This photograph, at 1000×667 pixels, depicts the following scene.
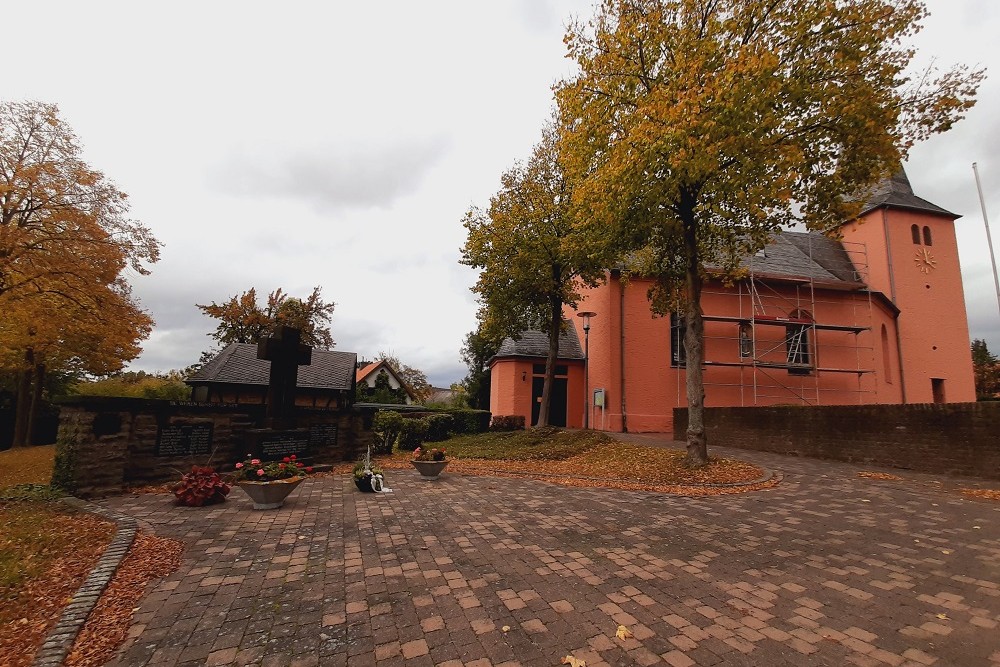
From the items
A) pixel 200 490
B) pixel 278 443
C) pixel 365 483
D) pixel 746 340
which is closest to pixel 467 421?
pixel 278 443

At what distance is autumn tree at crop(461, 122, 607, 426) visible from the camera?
17906 millimetres

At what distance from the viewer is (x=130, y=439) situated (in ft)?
27.2

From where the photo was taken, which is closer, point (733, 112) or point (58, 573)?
point (58, 573)

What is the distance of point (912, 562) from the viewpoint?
4637 millimetres

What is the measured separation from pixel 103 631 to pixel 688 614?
14.6ft

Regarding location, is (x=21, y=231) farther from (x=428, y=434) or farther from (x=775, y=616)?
(x=775, y=616)

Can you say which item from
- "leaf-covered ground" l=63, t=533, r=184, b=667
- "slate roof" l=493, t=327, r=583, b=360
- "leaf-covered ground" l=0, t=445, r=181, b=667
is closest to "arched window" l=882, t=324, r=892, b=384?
"slate roof" l=493, t=327, r=583, b=360

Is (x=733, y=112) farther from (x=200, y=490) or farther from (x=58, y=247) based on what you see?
(x=58, y=247)

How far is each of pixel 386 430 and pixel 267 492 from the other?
9.90 m

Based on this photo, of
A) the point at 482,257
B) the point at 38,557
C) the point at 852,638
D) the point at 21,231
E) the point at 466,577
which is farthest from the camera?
the point at 482,257

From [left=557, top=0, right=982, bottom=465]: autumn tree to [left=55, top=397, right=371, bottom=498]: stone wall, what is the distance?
10.2 meters

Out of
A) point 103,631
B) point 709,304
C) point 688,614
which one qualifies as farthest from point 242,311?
point 688,614

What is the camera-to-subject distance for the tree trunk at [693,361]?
421 inches

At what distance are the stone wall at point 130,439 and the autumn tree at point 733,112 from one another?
402 inches
